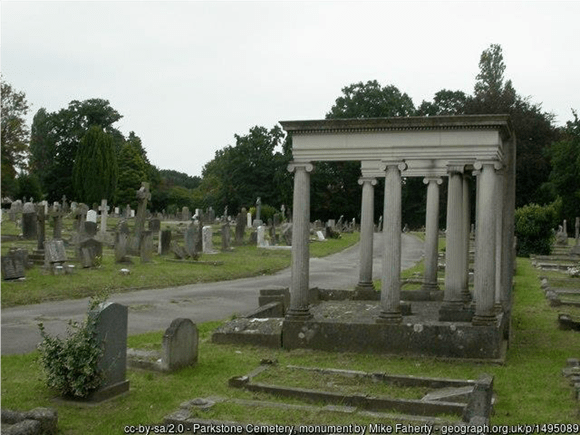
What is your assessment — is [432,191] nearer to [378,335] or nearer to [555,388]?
[378,335]

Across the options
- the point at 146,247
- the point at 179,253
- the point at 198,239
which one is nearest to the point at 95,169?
the point at 198,239

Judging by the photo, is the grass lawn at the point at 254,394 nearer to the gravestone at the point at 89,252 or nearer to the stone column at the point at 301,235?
the stone column at the point at 301,235

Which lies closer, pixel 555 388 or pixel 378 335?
pixel 555 388

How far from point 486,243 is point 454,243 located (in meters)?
2.56

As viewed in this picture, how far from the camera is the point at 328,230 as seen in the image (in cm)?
5288

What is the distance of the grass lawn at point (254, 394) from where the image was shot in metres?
7.82

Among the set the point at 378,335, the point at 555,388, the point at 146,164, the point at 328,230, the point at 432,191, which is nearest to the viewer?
the point at 555,388

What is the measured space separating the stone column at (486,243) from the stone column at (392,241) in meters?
1.38

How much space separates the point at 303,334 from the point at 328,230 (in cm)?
4075

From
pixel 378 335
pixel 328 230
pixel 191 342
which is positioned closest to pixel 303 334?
pixel 378 335

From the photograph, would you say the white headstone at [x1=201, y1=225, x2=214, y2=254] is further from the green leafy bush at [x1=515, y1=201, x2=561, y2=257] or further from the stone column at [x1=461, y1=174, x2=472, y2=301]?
the stone column at [x1=461, y1=174, x2=472, y2=301]

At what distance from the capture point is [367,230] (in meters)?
17.5

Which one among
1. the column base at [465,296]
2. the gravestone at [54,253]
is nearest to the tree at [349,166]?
the gravestone at [54,253]

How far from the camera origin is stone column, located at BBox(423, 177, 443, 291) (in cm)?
1717
